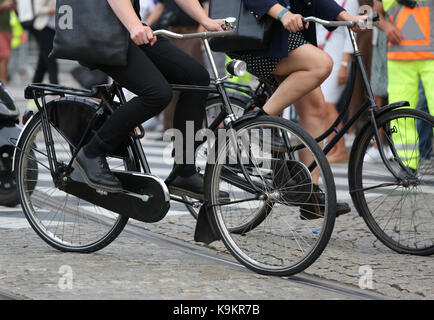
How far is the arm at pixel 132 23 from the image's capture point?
4844 mm

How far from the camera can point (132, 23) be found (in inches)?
193

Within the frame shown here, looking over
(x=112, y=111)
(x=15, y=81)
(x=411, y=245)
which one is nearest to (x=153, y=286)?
(x=112, y=111)

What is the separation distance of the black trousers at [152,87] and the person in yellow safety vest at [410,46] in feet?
9.26

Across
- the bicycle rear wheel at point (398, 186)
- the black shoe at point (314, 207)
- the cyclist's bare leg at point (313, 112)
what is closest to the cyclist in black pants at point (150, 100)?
the black shoe at point (314, 207)

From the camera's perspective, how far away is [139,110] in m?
5.13

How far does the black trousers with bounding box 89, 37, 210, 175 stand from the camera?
16.7ft

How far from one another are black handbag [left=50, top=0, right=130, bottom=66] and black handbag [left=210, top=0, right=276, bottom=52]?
0.60 meters

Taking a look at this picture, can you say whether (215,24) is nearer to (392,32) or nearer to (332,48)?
(392,32)

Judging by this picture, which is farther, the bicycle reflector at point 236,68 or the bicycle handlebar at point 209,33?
the bicycle reflector at point 236,68

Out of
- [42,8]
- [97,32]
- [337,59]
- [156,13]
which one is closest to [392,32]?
[337,59]

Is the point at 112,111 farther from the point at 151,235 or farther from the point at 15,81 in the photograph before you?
the point at 15,81

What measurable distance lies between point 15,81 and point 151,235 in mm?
17596

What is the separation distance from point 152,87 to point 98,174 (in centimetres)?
58
